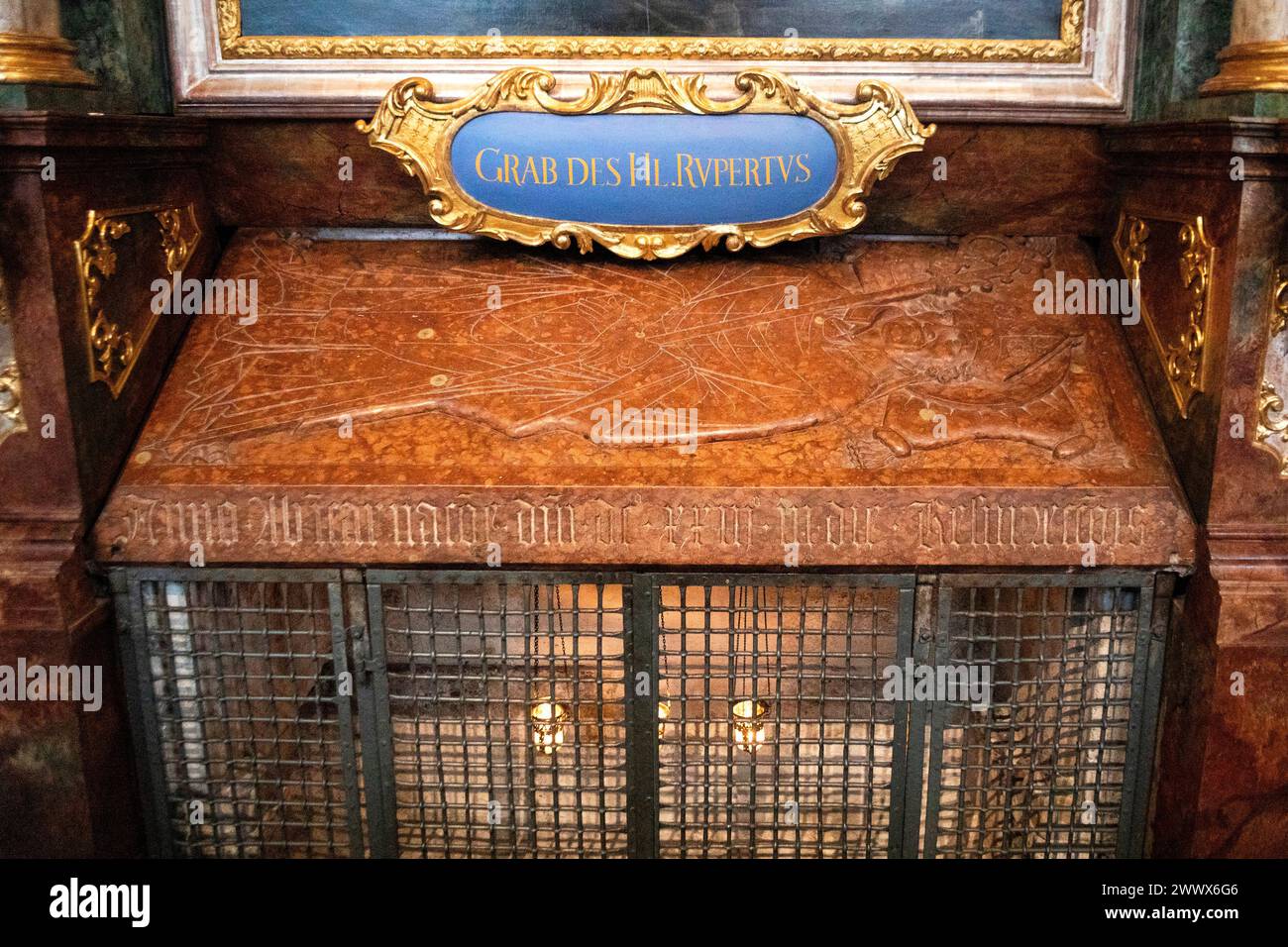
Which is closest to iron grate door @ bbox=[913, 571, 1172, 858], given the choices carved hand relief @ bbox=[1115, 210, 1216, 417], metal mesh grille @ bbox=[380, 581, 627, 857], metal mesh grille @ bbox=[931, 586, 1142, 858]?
metal mesh grille @ bbox=[931, 586, 1142, 858]

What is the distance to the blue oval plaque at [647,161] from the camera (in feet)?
9.93

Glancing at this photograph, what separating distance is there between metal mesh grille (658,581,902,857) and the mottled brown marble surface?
227mm

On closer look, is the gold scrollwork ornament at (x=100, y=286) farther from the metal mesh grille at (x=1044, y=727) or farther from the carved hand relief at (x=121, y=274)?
the metal mesh grille at (x=1044, y=727)

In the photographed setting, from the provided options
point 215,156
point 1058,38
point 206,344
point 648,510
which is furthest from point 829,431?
point 215,156

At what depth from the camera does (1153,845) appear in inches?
106

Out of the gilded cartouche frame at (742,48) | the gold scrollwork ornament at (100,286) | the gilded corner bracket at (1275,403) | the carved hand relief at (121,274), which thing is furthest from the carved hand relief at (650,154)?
the gilded corner bracket at (1275,403)

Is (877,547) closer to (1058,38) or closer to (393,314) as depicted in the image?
(393,314)

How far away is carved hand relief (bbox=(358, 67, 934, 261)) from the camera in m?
3.00

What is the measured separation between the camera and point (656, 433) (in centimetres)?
260

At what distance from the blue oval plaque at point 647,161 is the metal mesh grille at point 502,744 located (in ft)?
3.85

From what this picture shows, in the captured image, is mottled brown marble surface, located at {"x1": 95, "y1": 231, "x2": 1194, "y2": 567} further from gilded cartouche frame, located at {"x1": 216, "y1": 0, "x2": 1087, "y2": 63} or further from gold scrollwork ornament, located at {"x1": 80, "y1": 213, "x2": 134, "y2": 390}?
A: gilded cartouche frame, located at {"x1": 216, "y1": 0, "x2": 1087, "y2": 63}

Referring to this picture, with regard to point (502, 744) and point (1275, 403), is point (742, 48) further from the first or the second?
point (502, 744)

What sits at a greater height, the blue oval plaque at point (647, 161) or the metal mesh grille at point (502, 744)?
the blue oval plaque at point (647, 161)

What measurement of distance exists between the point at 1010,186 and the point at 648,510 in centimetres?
165
